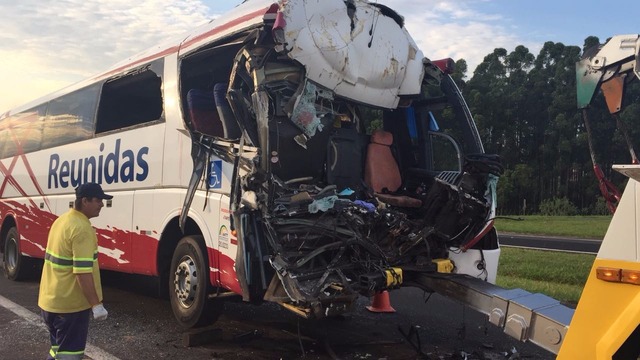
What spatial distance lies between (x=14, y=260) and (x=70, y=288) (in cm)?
712

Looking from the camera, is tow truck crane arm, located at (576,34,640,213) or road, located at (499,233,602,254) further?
road, located at (499,233,602,254)

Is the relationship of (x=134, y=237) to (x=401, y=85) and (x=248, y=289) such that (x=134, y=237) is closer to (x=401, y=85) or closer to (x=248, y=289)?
(x=248, y=289)

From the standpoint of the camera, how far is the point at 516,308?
156 inches

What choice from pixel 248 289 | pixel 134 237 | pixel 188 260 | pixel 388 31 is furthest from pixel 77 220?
pixel 388 31

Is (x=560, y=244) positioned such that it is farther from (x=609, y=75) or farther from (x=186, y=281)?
(x=609, y=75)

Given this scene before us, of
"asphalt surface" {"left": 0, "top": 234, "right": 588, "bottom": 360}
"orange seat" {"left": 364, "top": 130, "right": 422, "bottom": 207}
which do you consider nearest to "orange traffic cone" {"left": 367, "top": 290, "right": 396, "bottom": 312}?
"asphalt surface" {"left": 0, "top": 234, "right": 588, "bottom": 360}

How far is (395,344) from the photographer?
5.53m

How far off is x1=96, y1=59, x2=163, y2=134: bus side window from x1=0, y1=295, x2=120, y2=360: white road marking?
8.35ft

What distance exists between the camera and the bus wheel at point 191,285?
5.56m

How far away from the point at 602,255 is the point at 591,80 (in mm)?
1369

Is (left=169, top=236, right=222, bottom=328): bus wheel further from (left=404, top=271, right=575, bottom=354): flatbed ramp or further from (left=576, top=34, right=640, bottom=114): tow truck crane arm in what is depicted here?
(left=576, top=34, right=640, bottom=114): tow truck crane arm

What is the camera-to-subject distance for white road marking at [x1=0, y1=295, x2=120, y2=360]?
510 cm

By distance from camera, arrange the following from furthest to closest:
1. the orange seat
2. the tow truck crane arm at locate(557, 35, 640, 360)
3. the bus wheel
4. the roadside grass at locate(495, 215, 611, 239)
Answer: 1. the roadside grass at locate(495, 215, 611, 239)
2. the orange seat
3. the bus wheel
4. the tow truck crane arm at locate(557, 35, 640, 360)

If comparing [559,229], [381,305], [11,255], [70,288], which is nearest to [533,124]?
[559,229]
